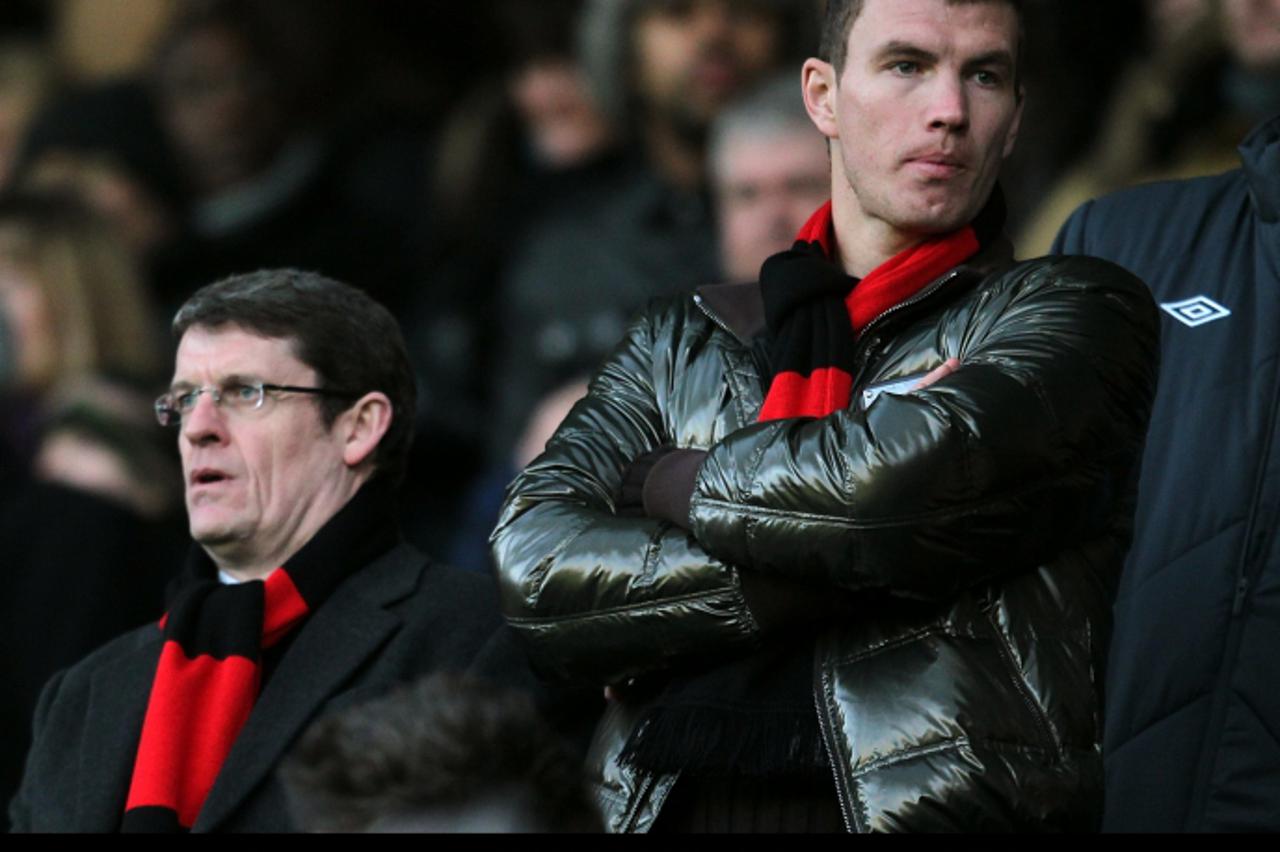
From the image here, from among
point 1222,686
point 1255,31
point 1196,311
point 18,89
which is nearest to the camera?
point 1222,686

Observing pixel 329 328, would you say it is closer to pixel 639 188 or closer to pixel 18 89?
pixel 639 188

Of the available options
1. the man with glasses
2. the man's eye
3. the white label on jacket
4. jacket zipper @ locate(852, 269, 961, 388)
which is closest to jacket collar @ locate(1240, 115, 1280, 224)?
jacket zipper @ locate(852, 269, 961, 388)

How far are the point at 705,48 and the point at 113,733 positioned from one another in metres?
3.07

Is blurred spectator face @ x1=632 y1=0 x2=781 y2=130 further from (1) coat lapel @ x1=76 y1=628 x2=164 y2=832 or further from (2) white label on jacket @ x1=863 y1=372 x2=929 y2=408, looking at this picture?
(2) white label on jacket @ x1=863 y1=372 x2=929 y2=408

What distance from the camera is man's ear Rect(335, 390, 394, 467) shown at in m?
4.30

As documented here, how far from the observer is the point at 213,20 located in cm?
807

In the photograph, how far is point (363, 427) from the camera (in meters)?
4.32

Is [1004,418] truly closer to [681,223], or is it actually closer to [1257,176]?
[1257,176]

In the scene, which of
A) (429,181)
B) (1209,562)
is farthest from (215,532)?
(429,181)

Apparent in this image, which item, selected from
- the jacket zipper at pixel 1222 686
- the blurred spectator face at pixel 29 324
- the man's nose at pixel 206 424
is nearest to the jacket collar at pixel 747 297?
the jacket zipper at pixel 1222 686

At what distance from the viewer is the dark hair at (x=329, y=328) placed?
4270 millimetres

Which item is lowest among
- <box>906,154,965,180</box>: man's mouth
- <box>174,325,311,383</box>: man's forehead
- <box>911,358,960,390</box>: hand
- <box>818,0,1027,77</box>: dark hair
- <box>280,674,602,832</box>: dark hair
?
<box>174,325,311,383</box>: man's forehead

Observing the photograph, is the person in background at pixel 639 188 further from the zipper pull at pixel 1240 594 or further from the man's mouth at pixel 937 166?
the man's mouth at pixel 937 166

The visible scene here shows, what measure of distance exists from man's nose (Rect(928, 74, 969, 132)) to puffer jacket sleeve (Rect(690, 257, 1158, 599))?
0.37 m
